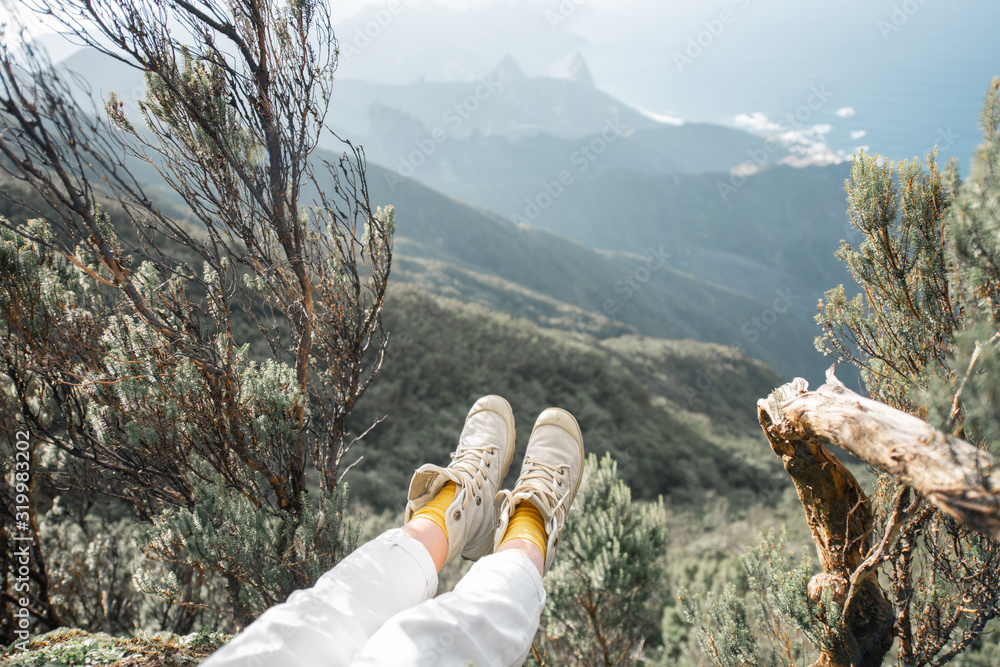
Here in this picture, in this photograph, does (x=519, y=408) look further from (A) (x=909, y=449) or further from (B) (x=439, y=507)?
(A) (x=909, y=449)

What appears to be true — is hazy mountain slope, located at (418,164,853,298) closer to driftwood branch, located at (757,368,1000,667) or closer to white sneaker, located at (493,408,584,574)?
white sneaker, located at (493,408,584,574)

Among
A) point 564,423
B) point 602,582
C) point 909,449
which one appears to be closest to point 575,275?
point 602,582

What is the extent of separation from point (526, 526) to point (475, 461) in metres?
0.52

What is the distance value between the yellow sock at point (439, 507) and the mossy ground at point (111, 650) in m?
1.22

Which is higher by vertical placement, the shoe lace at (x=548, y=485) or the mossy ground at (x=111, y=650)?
the shoe lace at (x=548, y=485)

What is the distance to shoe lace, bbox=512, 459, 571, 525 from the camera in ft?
7.12

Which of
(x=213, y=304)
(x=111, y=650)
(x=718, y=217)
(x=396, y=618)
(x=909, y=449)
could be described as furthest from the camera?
(x=718, y=217)

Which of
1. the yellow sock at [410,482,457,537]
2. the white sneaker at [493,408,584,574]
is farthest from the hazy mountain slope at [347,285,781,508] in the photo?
the yellow sock at [410,482,457,537]

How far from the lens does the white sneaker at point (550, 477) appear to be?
6.71 feet

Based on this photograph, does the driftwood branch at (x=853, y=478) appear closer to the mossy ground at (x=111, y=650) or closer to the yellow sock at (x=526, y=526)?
the yellow sock at (x=526, y=526)

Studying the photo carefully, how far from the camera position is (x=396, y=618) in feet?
4.08

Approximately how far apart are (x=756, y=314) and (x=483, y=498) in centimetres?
11240

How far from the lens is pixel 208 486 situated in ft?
6.86

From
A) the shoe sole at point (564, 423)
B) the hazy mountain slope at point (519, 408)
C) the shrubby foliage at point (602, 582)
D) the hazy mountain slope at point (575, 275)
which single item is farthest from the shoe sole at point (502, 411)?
the hazy mountain slope at point (575, 275)
